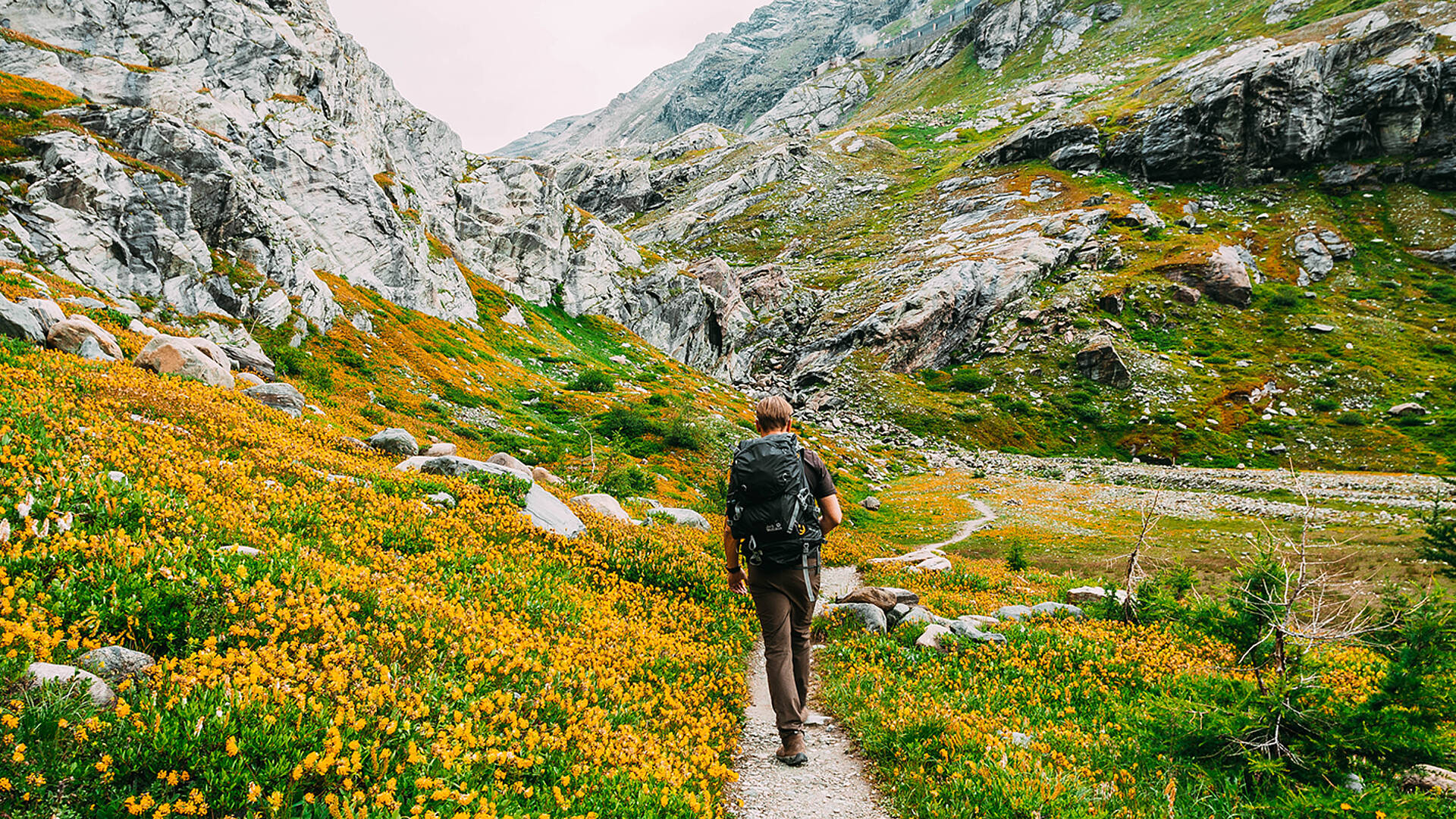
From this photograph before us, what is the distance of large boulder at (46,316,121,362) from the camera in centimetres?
1341

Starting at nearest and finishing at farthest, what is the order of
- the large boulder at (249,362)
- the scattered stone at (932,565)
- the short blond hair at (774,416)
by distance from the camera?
the short blond hair at (774,416), the scattered stone at (932,565), the large boulder at (249,362)

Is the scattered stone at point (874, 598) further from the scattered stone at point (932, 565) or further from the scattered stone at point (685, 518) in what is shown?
the scattered stone at point (685, 518)

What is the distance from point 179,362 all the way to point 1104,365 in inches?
3720

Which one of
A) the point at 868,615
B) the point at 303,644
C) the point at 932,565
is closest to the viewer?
the point at 303,644

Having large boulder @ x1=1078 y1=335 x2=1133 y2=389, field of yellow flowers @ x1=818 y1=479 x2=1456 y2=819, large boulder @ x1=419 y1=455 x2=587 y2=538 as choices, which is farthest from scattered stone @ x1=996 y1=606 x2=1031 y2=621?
large boulder @ x1=1078 y1=335 x2=1133 y2=389

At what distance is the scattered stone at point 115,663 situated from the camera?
4.16 meters

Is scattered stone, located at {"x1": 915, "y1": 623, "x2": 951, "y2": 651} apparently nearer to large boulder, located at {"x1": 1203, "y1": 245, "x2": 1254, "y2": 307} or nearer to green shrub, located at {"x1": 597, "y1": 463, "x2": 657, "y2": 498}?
green shrub, located at {"x1": 597, "y1": 463, "x2": 657, "y2": 498}

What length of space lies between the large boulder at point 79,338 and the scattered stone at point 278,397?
2.74m

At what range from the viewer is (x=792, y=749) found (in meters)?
7.31

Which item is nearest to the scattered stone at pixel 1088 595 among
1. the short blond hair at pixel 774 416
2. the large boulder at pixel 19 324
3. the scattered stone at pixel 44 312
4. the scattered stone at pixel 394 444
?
the short blond hair at pixel 774 416

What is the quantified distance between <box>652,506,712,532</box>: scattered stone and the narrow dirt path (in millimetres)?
10857

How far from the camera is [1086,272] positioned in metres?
97.8

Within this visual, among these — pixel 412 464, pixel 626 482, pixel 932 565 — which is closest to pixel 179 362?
pixel 412 464

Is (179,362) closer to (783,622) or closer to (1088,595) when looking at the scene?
(783,622)
